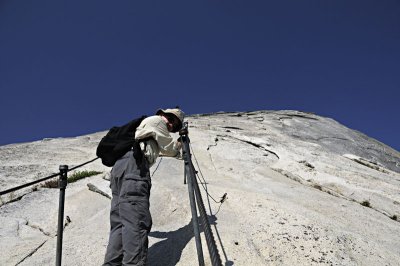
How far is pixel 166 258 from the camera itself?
5.22 meters

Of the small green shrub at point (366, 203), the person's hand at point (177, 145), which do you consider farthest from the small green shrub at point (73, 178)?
the small green shrub at point (366, 203)

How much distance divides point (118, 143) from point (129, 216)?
4.57 feet

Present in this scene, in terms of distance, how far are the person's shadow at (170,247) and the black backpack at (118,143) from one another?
1713 mm

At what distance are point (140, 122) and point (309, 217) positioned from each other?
4194 millimetres

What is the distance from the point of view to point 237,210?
274 inches

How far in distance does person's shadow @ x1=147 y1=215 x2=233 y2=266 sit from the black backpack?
1713 mm

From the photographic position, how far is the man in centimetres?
425

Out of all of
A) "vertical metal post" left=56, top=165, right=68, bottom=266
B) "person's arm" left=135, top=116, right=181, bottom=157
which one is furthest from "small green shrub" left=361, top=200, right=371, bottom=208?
"vertical metal post" left=56, top=165, right=68, bottom=266

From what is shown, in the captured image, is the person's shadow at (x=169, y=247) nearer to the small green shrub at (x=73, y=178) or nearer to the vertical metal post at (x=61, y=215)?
the vertical metal post at (x=61, y=215)

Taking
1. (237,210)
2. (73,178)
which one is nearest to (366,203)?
(237,210)

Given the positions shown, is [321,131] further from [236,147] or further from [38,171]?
[38,171]

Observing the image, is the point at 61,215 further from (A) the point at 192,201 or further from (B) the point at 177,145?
(B) the point at 177,145

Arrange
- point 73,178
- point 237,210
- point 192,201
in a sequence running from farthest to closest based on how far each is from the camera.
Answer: point 73,178 → point 237,210 → point 192,201

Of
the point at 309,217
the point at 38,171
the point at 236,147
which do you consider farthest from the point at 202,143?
the point at 309,217
